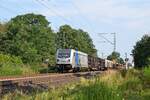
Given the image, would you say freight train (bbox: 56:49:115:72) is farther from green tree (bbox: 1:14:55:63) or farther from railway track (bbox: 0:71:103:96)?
railway track (bbox: 0:71:103:96)

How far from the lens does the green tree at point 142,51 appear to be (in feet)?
198

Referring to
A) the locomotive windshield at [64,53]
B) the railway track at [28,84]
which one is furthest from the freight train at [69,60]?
the railway track at [28,84]

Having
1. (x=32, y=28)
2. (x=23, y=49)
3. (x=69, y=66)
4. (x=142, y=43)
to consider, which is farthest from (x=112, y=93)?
(x=32, y=28)

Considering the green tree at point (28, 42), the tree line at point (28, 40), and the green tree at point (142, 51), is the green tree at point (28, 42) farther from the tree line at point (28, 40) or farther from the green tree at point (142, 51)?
the green tree at point (142, 51)

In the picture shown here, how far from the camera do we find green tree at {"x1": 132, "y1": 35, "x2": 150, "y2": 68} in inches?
2371

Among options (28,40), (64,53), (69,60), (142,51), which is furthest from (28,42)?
(142,51)

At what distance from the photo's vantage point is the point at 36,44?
317ft

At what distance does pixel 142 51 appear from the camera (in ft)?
204

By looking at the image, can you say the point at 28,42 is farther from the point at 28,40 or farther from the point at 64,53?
the point at 64,53

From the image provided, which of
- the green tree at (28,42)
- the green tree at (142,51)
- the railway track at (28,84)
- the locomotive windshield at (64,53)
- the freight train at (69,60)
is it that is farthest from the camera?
the green tree at (28,42)

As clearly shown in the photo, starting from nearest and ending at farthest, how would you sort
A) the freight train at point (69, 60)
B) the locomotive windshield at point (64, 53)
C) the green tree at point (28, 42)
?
the freight train at point (69, 60), the locomotive windshield at point (64, 53), the green tree at point (28, 42)

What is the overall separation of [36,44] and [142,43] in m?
36.4

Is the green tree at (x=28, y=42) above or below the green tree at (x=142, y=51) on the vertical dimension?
above

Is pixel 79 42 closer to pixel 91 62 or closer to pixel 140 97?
pixel 91 62
